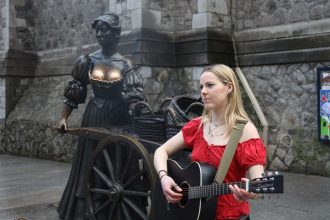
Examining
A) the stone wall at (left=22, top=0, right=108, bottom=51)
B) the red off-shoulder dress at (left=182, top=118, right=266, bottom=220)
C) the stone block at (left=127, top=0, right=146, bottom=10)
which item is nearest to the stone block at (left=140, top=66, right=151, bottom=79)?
the stone block at (left=127, top=0, right=146, bottom=10)

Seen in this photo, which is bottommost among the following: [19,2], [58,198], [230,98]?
[58,198]

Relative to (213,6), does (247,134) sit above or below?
below

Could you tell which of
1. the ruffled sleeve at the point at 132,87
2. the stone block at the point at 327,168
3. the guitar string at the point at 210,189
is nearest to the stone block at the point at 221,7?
the stone block at the point at 327,168

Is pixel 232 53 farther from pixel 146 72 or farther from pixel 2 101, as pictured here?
pixel 2 101

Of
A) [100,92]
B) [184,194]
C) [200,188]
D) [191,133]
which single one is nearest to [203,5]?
[100,92]

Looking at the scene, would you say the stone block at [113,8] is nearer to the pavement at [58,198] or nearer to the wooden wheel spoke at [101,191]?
the pavement at [58,198]

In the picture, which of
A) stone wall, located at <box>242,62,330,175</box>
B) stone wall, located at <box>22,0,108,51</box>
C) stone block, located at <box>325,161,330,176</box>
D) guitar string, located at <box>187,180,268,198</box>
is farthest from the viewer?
stone wall, located at <box>22,0,108,51</box>

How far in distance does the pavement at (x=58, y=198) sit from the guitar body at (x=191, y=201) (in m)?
2.54

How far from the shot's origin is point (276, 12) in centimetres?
862

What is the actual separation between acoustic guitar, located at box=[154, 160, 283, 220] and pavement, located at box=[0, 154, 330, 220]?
2593mm

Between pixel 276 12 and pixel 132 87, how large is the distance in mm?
5049

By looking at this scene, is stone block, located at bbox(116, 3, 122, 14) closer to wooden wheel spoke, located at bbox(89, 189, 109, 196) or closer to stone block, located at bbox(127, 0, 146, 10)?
stone block, located at bbox(127, 0, 146, 10)

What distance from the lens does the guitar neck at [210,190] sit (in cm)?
220

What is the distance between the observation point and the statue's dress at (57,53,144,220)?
4.39 m
